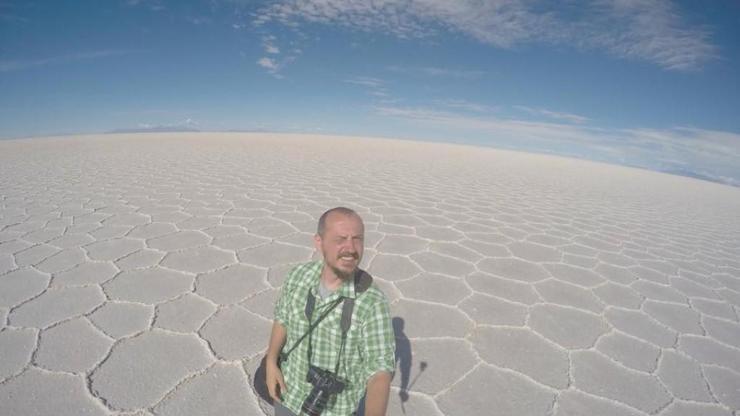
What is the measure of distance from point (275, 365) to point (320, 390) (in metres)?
0.25

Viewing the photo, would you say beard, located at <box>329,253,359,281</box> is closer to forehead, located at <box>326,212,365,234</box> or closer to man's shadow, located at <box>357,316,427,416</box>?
forehead, located at <box>326,212,365,234</box>

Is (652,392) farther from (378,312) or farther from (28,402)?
(28,402)

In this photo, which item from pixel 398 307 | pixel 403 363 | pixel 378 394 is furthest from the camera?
pixel 398 307

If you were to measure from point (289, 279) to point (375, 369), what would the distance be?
413 mm

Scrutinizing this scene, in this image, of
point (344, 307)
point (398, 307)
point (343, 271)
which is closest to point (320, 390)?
point (344, 307)

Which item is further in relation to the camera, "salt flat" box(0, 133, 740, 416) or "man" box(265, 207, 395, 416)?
"salt flat" box(0, 133, 740, 416)

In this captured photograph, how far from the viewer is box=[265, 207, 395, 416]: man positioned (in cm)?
112

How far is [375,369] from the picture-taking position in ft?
3.70

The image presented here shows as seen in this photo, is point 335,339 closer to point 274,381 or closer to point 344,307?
point 344,307

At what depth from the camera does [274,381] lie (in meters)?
1.32

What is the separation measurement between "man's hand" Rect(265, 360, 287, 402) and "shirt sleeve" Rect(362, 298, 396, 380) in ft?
1.20

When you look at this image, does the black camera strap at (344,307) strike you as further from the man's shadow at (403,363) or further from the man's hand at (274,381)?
the man's shadow at (403,363)

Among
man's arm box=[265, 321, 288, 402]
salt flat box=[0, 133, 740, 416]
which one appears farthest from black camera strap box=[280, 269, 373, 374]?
salt flat box=[0, 133, 740, 416]

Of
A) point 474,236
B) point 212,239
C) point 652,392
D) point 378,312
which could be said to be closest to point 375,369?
point 378,312
